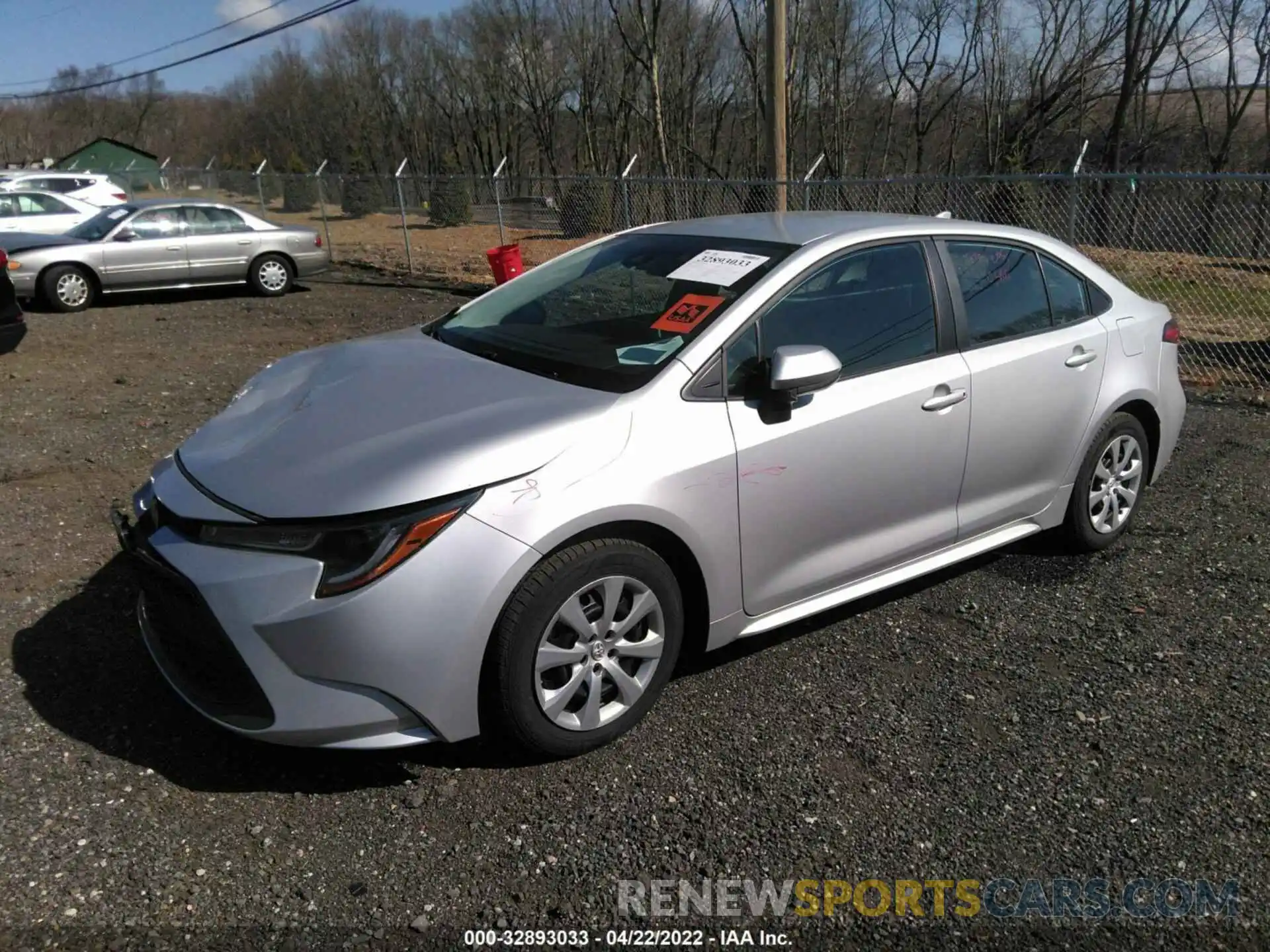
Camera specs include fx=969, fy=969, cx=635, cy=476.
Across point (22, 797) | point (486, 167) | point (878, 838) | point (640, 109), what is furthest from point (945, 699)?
point (486, 167)

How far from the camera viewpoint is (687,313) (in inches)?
134

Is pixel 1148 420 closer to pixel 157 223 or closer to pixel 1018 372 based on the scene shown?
pixel 1018 372

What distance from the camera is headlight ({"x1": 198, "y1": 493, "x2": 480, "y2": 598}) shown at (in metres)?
2.61

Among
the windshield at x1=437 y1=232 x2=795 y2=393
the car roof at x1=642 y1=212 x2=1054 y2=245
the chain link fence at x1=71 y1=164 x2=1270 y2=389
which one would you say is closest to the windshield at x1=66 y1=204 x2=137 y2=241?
the chain link fence at x1=71 y1=164 x2=1270 y2=389

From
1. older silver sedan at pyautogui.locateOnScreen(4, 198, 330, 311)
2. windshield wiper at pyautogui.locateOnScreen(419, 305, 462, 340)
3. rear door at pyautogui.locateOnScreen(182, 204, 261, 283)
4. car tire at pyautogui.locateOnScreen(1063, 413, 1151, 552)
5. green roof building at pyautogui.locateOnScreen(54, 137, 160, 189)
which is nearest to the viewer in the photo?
windshield wiper at pyautogui.locateOnScreen(419, 305, 462, 340)

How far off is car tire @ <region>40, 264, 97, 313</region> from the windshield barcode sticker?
1183cm

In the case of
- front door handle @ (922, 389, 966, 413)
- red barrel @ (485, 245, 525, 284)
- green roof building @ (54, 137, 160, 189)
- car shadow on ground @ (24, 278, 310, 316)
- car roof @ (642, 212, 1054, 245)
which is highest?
green roof building @ (54, 137, 160, 189)

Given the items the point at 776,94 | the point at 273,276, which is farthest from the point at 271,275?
the point at 776,94

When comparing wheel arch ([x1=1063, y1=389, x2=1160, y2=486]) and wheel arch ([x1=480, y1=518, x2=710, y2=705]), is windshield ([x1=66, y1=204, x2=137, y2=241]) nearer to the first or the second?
wheel arch ([x1=480, y1=518, x2=710, y2=705])

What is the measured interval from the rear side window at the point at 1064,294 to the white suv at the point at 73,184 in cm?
2296

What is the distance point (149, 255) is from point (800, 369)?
12525mm

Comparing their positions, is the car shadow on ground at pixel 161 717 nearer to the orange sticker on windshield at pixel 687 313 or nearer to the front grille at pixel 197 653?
the front grille at pixel 197 653

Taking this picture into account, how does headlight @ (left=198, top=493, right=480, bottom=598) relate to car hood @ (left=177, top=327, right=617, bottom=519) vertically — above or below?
below

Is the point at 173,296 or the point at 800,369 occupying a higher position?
the point at 800,369
